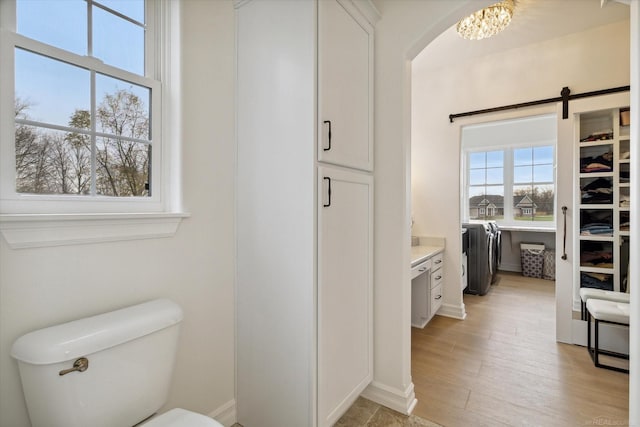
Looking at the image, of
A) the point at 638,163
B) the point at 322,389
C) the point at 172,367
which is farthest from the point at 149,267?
the point at 638,163

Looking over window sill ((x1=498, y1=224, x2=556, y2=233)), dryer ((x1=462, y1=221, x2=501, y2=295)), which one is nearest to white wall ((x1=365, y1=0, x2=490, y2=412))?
dryer ((x1=462, y1=221, x2=501, y2=295))

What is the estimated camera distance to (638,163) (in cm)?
118

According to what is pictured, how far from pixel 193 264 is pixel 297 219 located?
57 cm

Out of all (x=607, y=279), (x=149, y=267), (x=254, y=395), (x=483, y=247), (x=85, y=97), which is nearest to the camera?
(x=85, y=97)

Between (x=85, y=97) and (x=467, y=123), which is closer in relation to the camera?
(x=85, y=97)

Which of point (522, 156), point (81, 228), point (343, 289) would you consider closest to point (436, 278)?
point (343, 289)

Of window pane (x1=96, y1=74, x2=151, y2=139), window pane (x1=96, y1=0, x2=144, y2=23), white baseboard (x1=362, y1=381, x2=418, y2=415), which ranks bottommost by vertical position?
white baseboard (x1=362, y1=381, x2=418, y2=415)

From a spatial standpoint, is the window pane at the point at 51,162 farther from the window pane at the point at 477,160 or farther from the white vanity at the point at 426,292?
the window pane at the point at 477,160

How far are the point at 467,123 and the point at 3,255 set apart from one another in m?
3.63

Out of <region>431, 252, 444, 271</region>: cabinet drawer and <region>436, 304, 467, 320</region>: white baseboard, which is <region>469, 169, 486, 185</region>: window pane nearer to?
<region>431, 252, 444, 271</region>: cabinet drawer

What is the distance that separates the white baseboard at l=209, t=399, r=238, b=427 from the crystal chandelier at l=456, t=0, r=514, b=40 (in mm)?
3077

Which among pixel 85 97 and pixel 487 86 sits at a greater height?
pixel 487 86

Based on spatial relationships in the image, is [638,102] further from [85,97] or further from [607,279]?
[85,97]

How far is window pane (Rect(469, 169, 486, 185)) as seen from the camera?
5.52 m
